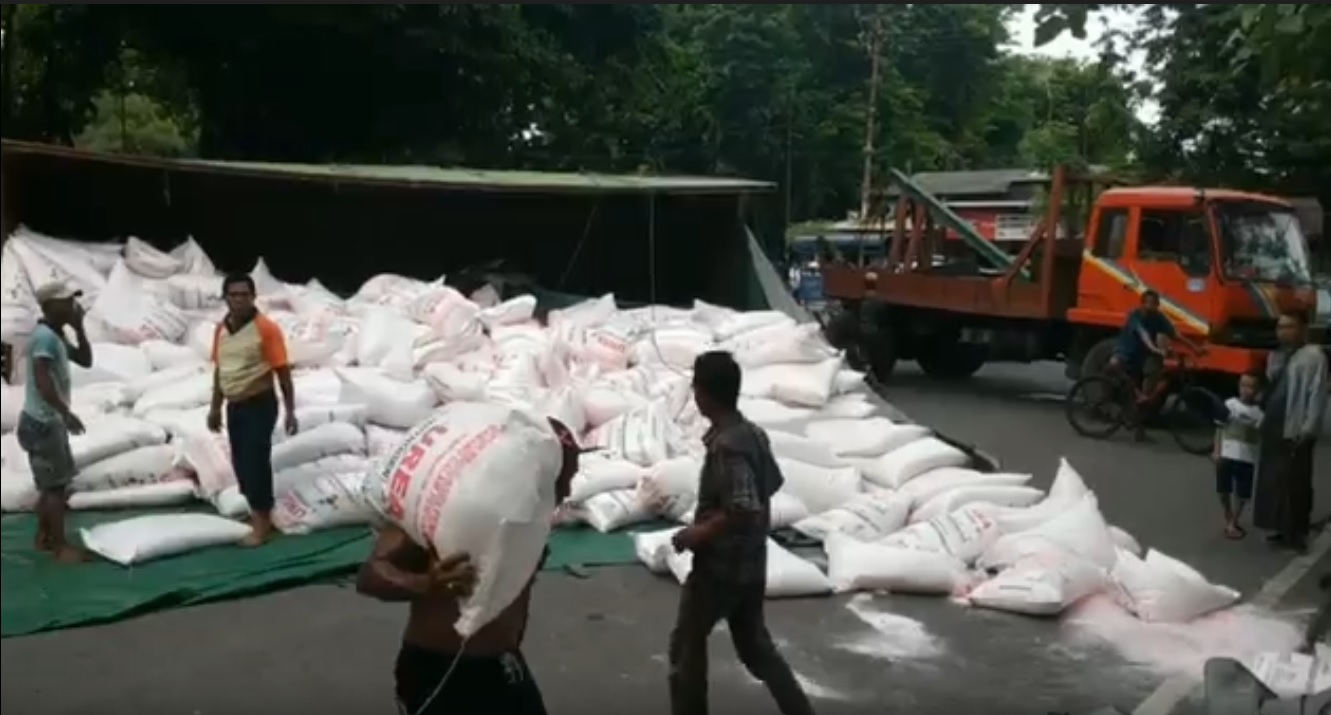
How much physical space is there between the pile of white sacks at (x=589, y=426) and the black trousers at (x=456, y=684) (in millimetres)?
1527

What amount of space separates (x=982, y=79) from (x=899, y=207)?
4.54 metres

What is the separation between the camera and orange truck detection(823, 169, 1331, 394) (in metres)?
8.82

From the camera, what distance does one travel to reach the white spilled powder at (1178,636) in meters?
4.41

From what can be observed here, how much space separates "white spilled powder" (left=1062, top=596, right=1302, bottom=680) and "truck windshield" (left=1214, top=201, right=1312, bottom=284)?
4.46 meters

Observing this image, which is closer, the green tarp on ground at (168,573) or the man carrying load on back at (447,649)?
the man carrying load on back at (447,649)

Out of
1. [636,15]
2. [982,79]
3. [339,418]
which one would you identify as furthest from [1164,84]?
[339,418]

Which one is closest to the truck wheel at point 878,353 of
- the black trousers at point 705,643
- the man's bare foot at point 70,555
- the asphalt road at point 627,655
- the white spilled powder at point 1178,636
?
the asphalt road at point 627,655

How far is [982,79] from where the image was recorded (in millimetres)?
5895

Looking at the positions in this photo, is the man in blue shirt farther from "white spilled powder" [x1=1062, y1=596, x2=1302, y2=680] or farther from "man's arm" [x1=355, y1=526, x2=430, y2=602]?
"man's arm" [x1=355, y1=526, x2=430, y2=602]

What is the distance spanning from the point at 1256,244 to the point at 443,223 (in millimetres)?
4984

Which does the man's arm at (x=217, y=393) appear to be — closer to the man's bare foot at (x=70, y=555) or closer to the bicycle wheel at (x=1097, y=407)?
the man's bare foot at (x=70, y=555)

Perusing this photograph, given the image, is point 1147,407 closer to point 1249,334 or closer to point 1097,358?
point 1249,334

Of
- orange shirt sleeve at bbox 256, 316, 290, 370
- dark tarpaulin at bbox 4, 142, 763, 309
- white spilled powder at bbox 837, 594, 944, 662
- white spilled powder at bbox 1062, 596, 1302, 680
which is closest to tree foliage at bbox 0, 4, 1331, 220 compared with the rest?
dark tarpaulin at bbox 4, 142, 763, 309

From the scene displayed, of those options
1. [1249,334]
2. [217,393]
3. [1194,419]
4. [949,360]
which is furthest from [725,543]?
[949,360]
